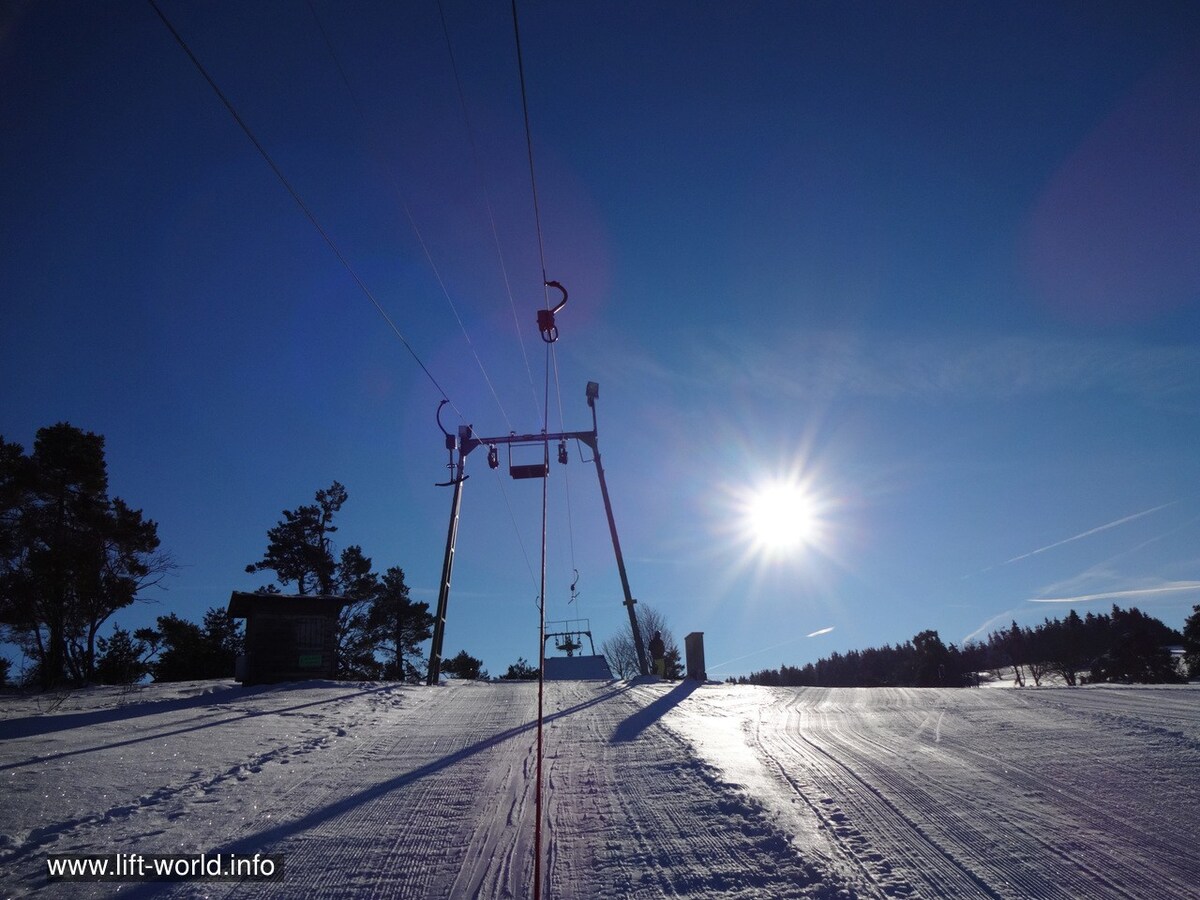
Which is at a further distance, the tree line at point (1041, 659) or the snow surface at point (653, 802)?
the tree line at point (1041, 659)

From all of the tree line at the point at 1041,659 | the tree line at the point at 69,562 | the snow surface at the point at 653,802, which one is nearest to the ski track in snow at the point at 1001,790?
the snow surface at the point at 653,802

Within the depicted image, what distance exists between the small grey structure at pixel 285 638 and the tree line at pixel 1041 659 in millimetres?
12453

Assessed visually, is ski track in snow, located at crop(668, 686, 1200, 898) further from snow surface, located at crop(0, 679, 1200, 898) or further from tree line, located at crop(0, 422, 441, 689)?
tree line, located at crop(0, 422, 441, 689)

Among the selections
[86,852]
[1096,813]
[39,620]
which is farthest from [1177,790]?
[39,620]

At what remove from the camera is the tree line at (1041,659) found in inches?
1547

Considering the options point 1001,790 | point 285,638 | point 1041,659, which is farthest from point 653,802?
point 1041,659

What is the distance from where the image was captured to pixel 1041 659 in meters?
66.8

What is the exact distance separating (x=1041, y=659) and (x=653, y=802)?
80.7 metres

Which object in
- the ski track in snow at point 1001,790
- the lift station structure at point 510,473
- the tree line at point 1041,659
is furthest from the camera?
the tree line at point 1041,659

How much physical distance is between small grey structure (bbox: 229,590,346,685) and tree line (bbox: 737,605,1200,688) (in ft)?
40.9

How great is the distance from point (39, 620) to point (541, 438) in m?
17.4

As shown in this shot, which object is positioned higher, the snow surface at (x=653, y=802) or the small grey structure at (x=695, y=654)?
the small grey structure at (x=695, y=654)

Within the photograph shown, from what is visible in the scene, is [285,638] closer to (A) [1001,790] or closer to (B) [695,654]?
(B) [695,654]

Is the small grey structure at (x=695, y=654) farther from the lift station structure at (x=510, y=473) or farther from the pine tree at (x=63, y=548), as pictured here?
the pine tree at (x=63, y=548)
